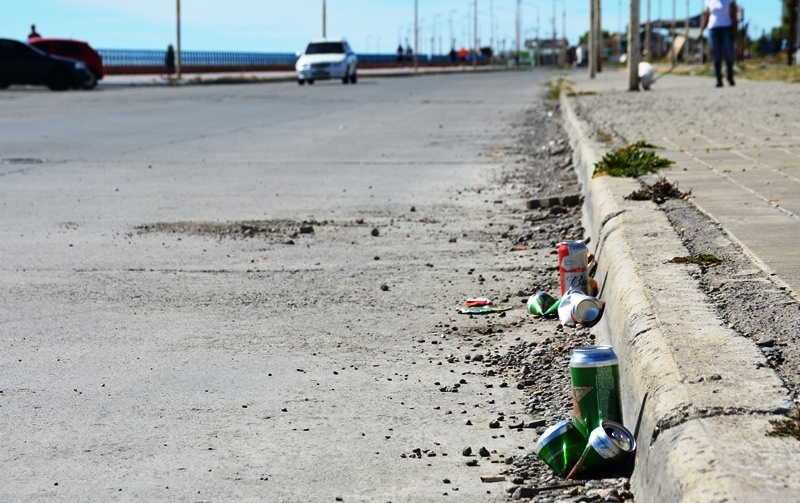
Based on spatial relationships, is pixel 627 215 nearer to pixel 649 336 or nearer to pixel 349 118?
pixel 649 336

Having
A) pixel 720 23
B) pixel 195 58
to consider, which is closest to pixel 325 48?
pixel 195 58

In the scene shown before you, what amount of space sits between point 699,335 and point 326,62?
1660 inches

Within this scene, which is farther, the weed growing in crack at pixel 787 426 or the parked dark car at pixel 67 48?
the parked dark car at pixel 67 48

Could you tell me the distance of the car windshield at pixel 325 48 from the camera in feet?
153

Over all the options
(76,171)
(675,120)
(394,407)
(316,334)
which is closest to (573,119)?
(675,120)

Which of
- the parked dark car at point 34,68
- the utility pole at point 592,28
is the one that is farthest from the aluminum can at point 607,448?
the utility pole at point 592,28

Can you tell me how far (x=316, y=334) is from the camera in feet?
15.9

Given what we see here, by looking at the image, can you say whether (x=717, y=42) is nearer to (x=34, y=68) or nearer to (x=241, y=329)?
(x=241, y=329)

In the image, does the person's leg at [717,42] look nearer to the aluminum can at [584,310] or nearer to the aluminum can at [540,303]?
the aluminum can at [540,303]

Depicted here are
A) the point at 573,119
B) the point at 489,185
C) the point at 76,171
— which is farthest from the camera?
the point at 573,119

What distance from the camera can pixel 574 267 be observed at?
501cm

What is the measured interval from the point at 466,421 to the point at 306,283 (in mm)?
2366

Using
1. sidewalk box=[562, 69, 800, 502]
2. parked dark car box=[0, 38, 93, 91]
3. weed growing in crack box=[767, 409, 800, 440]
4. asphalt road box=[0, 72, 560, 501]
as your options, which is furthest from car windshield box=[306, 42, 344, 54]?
weed growing in crack box=[767, 409, 800, 440]

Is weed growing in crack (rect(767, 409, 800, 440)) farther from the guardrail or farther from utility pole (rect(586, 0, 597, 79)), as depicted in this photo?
the guardrail
